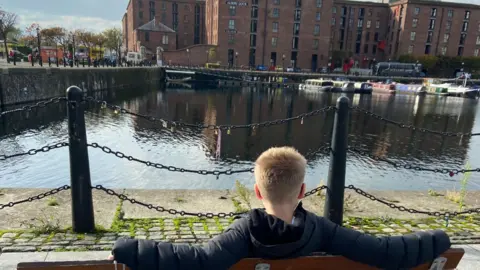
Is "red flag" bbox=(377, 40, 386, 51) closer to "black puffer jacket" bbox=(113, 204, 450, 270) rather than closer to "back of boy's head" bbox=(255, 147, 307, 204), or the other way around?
"black puffer jacket" bbox=(113, 204, 450, 270)

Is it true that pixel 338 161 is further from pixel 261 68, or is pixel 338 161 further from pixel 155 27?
pixel 155 27

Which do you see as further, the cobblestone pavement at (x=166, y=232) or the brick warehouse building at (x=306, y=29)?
the brick warehouse building at (x=306, y=29)

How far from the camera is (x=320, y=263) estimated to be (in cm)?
206

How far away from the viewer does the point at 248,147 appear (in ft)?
57.9

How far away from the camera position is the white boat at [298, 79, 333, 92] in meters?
60.2

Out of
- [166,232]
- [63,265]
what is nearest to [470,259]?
[166,232]

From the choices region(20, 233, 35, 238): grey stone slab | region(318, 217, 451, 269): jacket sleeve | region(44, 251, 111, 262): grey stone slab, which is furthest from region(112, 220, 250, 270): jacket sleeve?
region(20, 233, 35, 238): grey stone slab

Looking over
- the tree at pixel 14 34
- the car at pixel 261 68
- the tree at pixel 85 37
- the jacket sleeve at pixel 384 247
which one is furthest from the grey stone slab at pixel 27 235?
the tree at pixel 85 37

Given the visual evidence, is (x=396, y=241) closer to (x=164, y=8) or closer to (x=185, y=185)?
(x=185, y=185)

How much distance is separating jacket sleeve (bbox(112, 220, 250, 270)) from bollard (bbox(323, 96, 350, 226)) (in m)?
2.68

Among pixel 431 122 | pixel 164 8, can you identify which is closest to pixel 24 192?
pixel 431 122

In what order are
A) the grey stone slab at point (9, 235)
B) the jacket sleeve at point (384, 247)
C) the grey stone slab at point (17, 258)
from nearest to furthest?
1. the jacket sleeve at point (384, 247)
2. the grey stone slab at point (17, 258)
3. the grey stone slab at point (9, 235)

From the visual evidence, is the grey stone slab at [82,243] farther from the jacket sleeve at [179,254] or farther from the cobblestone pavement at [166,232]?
the jacket sleeve at [179,254]

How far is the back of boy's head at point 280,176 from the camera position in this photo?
196cm
